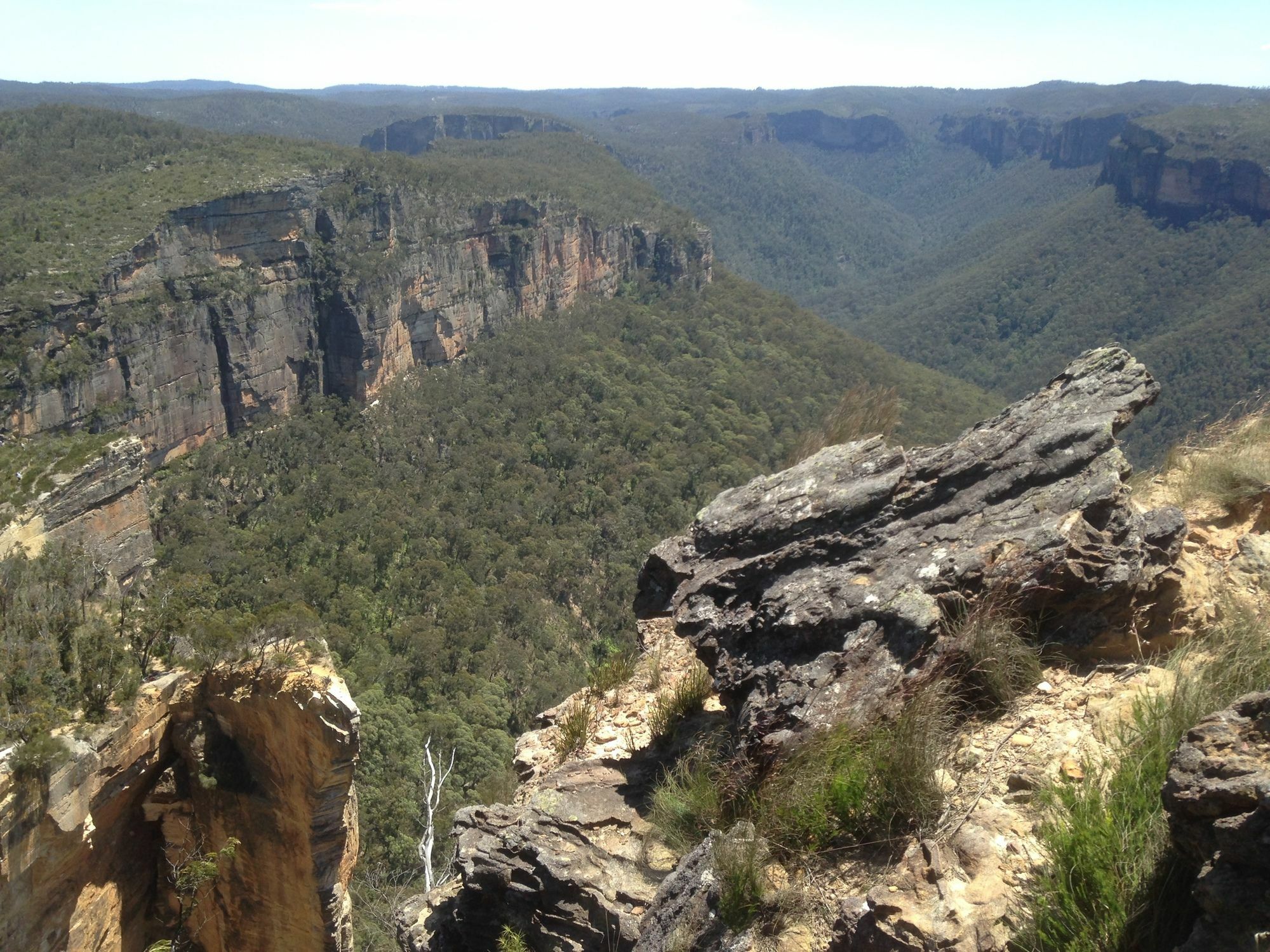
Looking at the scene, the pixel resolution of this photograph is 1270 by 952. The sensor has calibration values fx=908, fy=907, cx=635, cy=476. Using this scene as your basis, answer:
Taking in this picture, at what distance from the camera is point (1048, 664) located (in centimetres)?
510

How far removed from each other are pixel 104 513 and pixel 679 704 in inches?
900

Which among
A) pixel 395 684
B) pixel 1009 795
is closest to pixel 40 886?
pixel 1009 795

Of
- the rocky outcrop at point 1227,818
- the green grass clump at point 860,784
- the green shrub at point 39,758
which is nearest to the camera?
the rocky outcrop at point 1227,818

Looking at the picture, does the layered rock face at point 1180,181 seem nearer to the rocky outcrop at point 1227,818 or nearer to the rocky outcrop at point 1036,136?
the rocky outcrop at point 1036,136

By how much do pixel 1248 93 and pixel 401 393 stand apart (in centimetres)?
19450

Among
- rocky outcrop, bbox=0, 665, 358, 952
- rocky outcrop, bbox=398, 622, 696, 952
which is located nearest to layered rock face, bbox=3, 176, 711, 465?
rocky outcrop, bbox=0, 665, 358, 952

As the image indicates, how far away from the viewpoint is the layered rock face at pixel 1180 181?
274 feet

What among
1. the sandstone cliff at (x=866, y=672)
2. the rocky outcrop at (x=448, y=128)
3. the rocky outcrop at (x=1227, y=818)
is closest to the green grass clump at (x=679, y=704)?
the sandstone cliff at (x=866, y=672)

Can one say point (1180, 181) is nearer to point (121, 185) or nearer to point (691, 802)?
Result: point (121, 185)

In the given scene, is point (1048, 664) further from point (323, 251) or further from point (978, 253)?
point (978, 253)

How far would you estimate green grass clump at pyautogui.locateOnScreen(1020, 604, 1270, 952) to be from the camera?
10.5 ft

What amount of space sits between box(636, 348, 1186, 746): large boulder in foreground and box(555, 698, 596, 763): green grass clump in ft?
3.72

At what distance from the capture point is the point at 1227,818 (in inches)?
119

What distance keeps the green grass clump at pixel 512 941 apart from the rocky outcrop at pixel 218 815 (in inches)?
140
